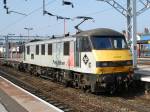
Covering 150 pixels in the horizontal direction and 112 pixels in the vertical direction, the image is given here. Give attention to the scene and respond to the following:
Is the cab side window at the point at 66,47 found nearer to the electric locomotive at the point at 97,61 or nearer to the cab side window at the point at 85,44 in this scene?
the electric locomotive at the point at 97,61

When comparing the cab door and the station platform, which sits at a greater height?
the cab door

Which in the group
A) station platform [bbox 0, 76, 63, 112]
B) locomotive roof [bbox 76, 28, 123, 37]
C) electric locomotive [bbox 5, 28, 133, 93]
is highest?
locomotive roof [bbox 76, 28, 123, 37]

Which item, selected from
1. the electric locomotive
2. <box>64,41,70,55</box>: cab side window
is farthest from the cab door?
<box>64,41,70,55</box>: cab side window

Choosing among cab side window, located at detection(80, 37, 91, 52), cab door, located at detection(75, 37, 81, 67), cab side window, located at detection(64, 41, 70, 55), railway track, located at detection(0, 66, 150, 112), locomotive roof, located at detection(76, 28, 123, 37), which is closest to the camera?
railway track, located at detection(0, 66, 150, 112)

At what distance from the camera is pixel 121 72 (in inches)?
693

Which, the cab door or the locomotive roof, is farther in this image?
the cab door

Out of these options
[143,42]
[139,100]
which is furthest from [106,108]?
[143,42]

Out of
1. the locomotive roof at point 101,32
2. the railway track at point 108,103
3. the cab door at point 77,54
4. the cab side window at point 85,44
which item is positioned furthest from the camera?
the cab door at point 77,54

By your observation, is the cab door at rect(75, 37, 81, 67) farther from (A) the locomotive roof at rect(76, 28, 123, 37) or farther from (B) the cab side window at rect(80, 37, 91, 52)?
(A) the locomotive roof at rect(76, 28, 123, 37)

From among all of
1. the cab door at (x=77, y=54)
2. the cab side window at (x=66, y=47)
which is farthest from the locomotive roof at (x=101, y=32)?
the cab side window at (x=66, y=47)

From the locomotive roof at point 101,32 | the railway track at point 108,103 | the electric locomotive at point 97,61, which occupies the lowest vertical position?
the railway track at point 108,103

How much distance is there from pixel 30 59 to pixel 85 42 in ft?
50.9

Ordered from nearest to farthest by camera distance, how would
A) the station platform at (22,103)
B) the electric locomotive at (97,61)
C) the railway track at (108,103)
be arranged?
the station platform at (22,103) < the railway track at (108,103) < the electric locomotive at (97,61)

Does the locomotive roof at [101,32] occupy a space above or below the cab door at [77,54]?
above
